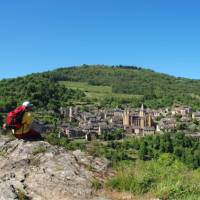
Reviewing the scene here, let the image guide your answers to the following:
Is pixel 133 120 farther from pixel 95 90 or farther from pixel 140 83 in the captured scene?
pixel 140 83

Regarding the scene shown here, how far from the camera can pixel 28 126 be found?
10914 mm

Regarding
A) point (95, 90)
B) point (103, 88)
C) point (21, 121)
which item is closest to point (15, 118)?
point (21, 121)

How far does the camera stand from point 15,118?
35.9ft

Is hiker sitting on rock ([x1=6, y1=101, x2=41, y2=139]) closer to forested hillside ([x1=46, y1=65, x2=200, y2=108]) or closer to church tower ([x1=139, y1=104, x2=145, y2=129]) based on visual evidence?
church tower ([x1=139, y1=104, x2=145, y2=129])

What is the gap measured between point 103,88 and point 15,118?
13940cm

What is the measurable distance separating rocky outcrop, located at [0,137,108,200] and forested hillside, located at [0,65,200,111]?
78.0 m

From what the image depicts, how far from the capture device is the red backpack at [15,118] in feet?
35.7

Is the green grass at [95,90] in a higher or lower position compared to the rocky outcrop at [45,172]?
higher

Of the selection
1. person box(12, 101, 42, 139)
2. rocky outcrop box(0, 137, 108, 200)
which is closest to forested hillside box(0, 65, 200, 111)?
person box(12, 101, 42, 139)

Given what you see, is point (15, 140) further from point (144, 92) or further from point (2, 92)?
point (144, 92)

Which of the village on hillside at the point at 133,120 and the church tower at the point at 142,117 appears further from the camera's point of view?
the church tower at the point at 142,117

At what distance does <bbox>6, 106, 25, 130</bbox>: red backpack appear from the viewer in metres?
10.9

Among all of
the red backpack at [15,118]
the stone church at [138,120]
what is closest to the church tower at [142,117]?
the stone church at [138,120]

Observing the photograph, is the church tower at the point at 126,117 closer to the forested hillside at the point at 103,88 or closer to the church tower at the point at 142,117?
the church tower at the point at 142,117
